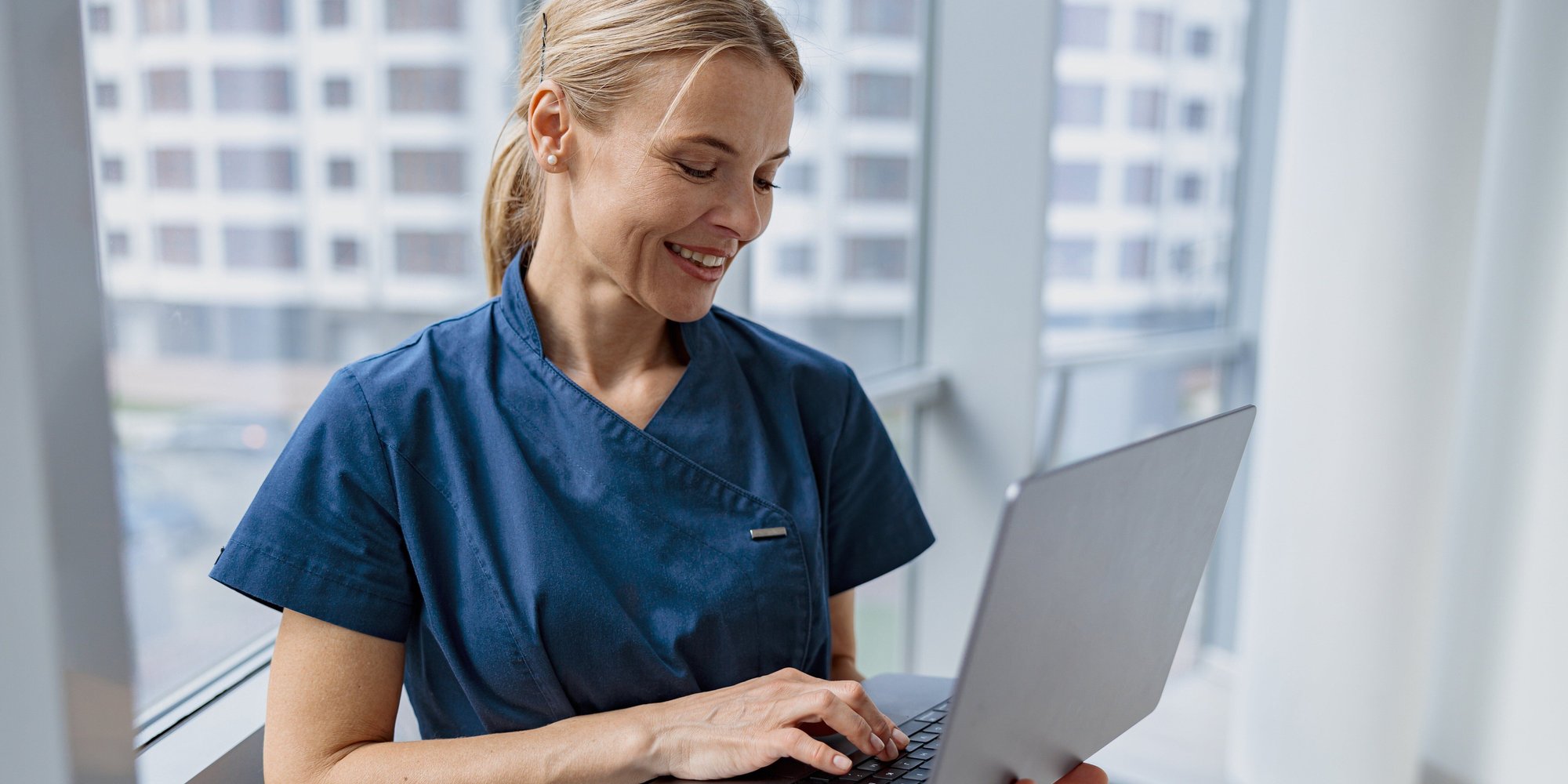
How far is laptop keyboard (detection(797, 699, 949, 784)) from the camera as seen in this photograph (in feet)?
3.04

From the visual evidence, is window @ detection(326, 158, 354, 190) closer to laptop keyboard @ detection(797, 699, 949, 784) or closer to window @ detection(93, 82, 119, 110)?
window @ detection(93, 82, 119, 110)

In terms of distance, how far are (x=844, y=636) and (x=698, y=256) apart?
0.49m

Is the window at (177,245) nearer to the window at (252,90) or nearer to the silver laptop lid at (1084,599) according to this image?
the window at (252,90)

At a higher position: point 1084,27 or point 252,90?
point 1084,27

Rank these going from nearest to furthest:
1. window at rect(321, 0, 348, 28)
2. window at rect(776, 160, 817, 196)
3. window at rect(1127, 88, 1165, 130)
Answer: window at rect(321, 0, 348, 28) → window at rect(776, 160, 817, 196) → window at rect(1127, 88, 1165, 130)

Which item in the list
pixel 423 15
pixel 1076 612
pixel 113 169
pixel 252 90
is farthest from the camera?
pixel 423 15

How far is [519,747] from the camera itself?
→ 942 millimetres

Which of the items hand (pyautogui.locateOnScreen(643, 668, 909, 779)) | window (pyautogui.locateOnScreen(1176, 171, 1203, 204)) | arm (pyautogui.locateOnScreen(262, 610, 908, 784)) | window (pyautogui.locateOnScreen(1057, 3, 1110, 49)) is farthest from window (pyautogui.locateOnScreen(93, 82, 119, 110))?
window (pyautogui.locateOnScreen(1176, 171, 1203, 204))

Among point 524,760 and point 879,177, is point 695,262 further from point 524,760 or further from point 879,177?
point 879,177

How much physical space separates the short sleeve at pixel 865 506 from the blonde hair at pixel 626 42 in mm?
363

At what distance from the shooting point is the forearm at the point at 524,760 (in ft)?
3.05

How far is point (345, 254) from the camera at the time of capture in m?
1.57

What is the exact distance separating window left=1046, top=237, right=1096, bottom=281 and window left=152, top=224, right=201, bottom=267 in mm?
2097

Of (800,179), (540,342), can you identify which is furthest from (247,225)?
(800,179)
